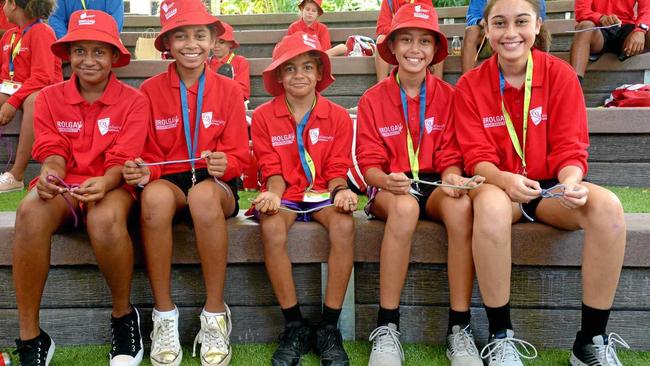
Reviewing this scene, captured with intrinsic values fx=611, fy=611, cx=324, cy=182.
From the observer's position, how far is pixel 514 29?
2117 millimetres

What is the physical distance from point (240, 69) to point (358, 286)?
2.42 metres

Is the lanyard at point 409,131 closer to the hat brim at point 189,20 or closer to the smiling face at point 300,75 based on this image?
the smiling face at point 300,75

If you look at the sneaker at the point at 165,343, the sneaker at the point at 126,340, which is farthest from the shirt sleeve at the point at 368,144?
the sneaker at the point at 126,340

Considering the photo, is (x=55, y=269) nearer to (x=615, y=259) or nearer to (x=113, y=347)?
(x=113, y=347)

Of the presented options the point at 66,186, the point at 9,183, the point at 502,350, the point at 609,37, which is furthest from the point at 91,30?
the point at 609,37

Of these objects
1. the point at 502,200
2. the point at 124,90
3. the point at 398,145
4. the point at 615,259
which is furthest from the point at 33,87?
the point at 615,259

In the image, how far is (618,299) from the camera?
208 centimetres

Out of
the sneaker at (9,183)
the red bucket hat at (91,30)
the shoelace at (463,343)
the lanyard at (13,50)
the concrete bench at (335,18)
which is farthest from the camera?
the concrete bench at (335,18)

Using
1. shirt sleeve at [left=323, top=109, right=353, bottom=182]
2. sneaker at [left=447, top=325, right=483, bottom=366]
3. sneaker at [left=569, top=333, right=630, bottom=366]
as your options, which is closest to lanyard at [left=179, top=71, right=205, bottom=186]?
shirt sleeve at [left=323, top=109, right=353, bottom=182]

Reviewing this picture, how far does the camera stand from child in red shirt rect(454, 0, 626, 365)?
6.15 ft

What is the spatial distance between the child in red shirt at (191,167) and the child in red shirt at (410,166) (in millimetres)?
512

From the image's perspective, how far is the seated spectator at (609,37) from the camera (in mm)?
3674

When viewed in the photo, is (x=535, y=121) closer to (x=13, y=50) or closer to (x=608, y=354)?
(x=608, y=354)

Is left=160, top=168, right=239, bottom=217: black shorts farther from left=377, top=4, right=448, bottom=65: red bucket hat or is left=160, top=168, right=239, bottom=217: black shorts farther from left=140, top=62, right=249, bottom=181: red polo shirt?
left=377, top=4, right=448, bottom=65: red bucket hat
